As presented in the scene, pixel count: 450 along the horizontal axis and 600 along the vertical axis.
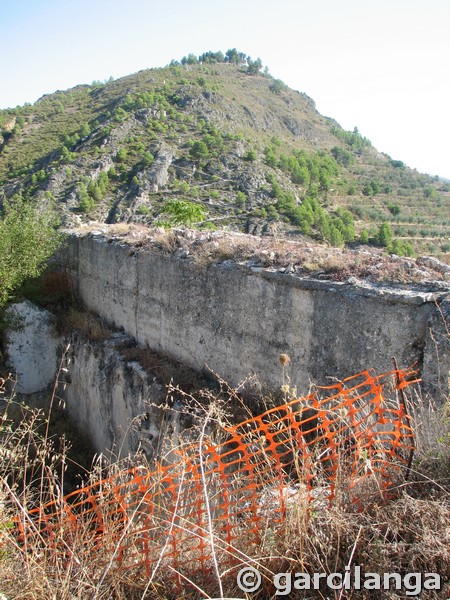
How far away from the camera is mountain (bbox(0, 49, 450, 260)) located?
34094 mm

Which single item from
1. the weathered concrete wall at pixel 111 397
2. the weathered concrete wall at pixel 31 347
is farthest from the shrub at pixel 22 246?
the weathered concrete wall at pixel 111 397

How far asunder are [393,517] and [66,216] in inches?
1248

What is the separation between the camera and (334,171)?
51062mm

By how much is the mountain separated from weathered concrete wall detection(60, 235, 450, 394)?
1739 cm

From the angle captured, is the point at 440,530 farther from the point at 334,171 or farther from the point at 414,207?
the point at 334,171

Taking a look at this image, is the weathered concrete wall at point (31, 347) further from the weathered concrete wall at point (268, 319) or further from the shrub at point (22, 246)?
the weathered concrete wall at point (268, 319)

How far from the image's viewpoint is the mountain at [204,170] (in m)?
34.1

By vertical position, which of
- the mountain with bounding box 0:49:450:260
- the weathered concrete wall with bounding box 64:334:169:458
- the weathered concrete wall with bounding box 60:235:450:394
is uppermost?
the mountain with bounding box 0:49:450:260

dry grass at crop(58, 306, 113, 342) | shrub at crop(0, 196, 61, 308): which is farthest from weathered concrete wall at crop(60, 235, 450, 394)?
shrub at crop(0, 196, 61, 308)

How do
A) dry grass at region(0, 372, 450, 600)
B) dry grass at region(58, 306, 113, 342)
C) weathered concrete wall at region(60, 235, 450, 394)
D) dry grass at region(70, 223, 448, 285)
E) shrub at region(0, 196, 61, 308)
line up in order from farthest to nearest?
shrub at region(0, 196, 61, 308)
dry grass at region(58, 306, 113, 342)
dry grass at region(70, 223, 448, 285)
weathered concrete wall at region(60, 235, 450, 394)
dry grass at region(0, 372, 450, 600)

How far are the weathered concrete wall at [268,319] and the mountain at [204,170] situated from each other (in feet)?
57.1

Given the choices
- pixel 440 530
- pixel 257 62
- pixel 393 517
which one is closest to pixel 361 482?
pixel 393 517

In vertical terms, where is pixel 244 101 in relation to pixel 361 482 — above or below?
above

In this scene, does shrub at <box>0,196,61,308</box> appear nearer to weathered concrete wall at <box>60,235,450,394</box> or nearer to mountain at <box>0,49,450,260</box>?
weathered concrete wall at <box>60,235,450,394</box>
